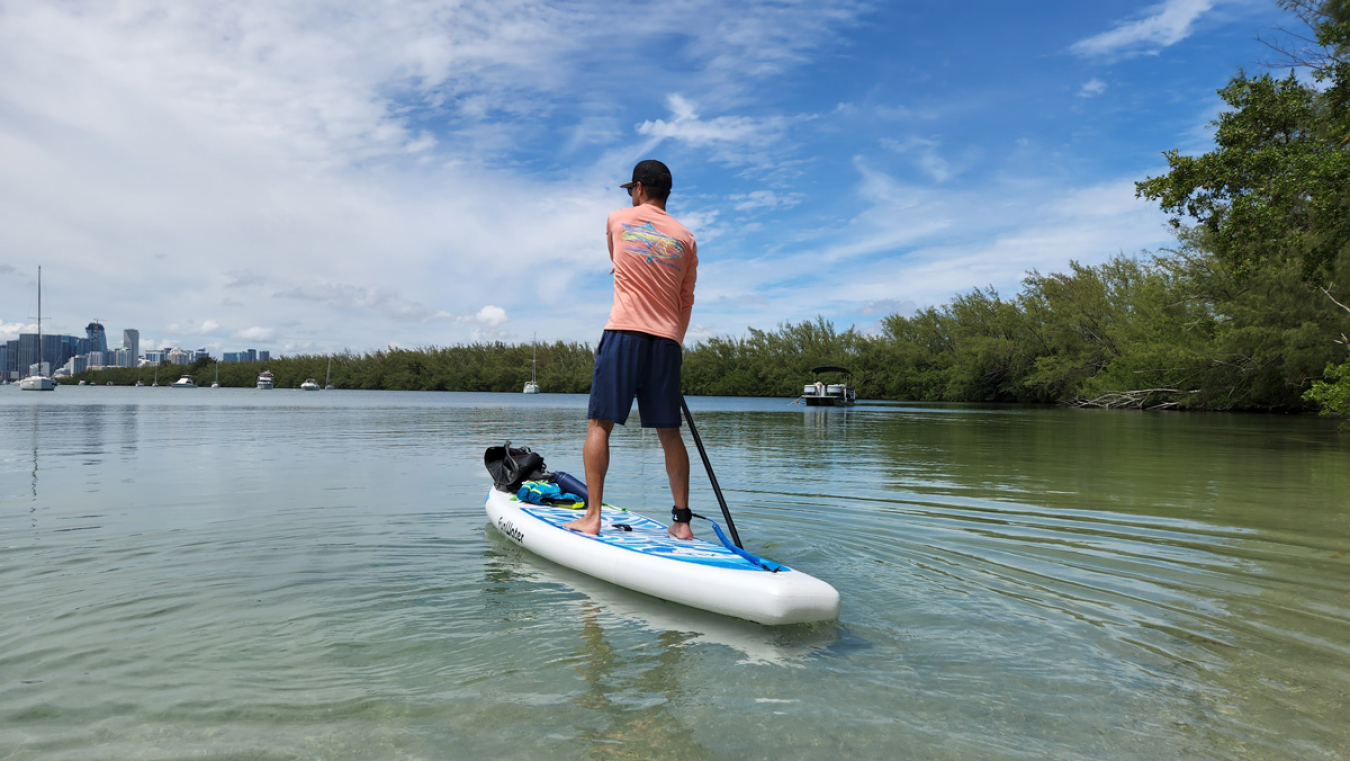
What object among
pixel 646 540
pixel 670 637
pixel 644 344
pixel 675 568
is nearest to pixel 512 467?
pixel 646 540

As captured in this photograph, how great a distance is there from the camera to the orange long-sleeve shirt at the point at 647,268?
4.70m

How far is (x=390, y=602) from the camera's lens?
4.03 m

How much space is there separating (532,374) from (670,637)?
121m

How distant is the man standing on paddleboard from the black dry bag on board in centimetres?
175

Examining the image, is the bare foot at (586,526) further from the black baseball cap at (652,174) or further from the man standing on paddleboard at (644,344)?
the black baseball cap at (652,174)

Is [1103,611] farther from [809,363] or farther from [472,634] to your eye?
[809,363]

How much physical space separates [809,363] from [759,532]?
93.5 meters

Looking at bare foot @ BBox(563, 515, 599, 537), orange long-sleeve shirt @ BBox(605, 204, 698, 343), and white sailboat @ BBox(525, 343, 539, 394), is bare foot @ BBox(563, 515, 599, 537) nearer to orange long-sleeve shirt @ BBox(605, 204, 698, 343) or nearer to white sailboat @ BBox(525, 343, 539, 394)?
orange long-sleeve shirt @ BBox(605, 204, 698, 343)

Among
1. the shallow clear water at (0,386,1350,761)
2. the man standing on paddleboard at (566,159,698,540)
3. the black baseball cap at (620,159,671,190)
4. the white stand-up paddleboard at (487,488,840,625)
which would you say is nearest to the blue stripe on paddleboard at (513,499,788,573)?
the white stand-up paddleboard at (487,488,840,625)

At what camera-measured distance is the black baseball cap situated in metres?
4.93

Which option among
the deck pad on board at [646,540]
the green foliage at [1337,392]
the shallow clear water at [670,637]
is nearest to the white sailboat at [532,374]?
the green foliage at [1337,392]

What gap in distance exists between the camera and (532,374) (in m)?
122

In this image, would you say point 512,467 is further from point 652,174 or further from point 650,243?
point 652,174

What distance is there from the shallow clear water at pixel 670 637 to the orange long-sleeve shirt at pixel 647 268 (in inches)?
66.9
